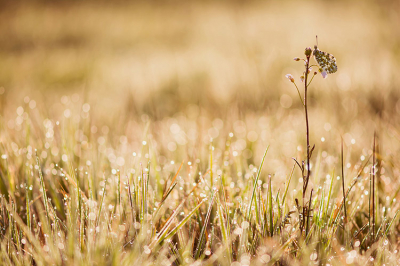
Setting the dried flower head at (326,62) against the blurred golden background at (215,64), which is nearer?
the dried flower head at (326,62)

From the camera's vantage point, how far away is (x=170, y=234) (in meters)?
0.92

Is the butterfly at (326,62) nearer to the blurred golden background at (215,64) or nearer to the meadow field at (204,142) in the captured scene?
the meadow field at (204,142)

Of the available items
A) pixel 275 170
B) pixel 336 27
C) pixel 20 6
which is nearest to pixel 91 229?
pixel 275 170

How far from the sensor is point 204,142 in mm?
1663

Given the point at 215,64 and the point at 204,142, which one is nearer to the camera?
the point at 204,142

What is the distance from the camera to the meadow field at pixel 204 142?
2.88 ft

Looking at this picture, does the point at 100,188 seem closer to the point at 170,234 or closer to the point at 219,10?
the point at 170,234

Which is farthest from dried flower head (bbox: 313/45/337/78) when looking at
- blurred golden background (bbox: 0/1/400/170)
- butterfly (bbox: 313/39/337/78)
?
blurred golden background (bbox: 0/1/400/170)

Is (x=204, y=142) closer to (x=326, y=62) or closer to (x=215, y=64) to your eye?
(x=326, y=62)

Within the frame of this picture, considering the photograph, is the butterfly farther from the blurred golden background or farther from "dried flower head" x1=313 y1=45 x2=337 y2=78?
the blurred golden background

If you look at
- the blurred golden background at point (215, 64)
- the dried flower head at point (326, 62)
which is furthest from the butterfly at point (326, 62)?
the blurred golden background at point (215, 64)

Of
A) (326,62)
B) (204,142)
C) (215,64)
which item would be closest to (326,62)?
(326,62)

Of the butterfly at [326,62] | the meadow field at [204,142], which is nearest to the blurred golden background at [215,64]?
the meadow field at [204,142]

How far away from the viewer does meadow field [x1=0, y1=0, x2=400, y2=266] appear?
88cm
